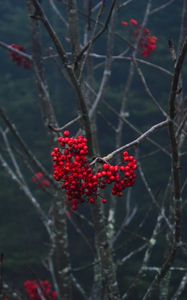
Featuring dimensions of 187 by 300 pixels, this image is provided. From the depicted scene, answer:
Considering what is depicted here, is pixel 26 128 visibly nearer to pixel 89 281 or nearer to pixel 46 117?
pixel 89 281

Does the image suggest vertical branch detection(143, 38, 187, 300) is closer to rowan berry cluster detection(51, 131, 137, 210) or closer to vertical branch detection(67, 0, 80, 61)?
rowan berry cluster detection(51, 131, 137, 210)

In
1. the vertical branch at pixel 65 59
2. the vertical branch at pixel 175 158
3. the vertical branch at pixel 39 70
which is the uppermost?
the vertical branch at pixel 39 70

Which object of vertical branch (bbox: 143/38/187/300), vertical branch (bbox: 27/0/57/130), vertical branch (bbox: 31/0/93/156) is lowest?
vertical branch (bbox: 143/38/187/300)

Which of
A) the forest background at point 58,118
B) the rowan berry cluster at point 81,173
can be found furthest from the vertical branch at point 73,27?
the forest background at point 58,118

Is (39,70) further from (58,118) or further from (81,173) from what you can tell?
(58,118)

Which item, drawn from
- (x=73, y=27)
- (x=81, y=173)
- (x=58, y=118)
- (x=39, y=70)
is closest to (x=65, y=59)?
(x=81, y=173)

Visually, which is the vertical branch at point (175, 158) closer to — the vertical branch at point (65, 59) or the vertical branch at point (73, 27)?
the vertical branch at point (65, 59)

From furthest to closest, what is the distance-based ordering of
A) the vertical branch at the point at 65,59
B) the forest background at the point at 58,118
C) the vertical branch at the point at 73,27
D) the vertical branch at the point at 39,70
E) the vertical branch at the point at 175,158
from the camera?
the forest background at the point at 58,118 < the vertical branch at the point at 39,70 < the vertical branch at the point at 73,27 < the vertical branch at the point at 65,59 < the vertical branch at the point at 175,158

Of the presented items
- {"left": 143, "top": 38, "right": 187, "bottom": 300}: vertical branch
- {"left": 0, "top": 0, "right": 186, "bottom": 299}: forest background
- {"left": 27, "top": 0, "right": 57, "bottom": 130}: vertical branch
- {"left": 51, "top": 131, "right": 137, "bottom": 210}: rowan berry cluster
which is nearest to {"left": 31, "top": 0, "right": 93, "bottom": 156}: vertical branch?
{"left": 51, "top": 131, "right": 137, "bottom": 210}: rowan berry cluster

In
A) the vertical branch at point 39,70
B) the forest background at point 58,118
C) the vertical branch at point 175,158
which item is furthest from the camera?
the forest background at point 58,118

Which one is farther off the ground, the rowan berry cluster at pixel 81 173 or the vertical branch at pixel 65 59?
the vertical branch at pixel 65 59

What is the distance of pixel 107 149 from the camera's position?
12.4 meters

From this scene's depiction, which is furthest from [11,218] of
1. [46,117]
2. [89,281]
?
[46,117]

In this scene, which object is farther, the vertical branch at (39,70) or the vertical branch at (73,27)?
the vertical branch at (39,70)
